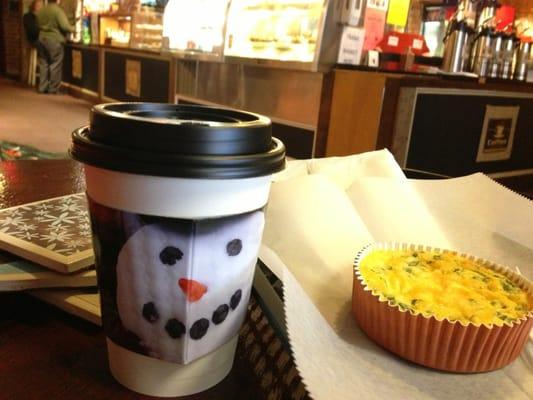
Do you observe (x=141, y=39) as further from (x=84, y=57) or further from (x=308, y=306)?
(x=308, y=306)

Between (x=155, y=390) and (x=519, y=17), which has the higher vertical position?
(x=519, y=17)

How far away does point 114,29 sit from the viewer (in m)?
8.53

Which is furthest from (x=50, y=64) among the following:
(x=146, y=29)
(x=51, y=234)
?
(x=51, y=234)

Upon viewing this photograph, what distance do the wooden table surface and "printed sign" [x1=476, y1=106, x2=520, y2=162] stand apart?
3264 millimetres

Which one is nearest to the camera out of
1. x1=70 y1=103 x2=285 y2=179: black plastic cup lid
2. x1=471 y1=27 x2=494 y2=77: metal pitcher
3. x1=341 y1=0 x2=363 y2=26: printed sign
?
x1=70 y1=103 x2=285 y2=179: black plastic cup lid

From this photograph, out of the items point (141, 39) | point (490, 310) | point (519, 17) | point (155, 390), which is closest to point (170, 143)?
point (155, 390)

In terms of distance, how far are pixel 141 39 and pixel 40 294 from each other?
704 cm

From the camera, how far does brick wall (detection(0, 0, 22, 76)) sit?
11883mm

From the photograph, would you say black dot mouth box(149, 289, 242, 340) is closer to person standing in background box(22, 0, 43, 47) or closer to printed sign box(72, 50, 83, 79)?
printed sign box(72, 50, 83, 79)

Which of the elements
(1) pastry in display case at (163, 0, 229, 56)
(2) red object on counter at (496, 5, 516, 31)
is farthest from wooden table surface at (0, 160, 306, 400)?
(2) red object on counter at (496, 5, 516, 31)

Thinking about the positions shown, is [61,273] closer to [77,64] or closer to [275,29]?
[275,29]

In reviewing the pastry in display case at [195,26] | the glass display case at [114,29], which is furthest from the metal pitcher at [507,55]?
the glass display case at [114,29]

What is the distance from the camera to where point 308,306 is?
1.90 ft

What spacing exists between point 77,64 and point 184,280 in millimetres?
9628
